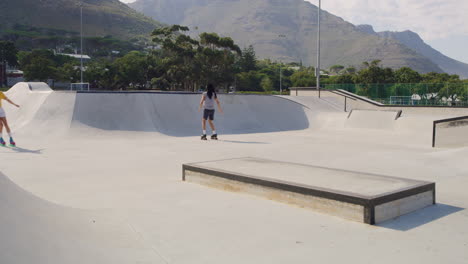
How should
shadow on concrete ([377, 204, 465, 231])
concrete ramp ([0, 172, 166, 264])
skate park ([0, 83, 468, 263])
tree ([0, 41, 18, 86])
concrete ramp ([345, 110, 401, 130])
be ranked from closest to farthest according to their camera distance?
Result: 1. concrete ramp ([0, 172, 166, 264])
2. skate park ([0, 83, 468, 263])
3. shadow on concrete ([377, 204, 465, 231])
4. concrete ramp ([345, 110, 401, 130])
5. tree ([0, 41, 18, 86])

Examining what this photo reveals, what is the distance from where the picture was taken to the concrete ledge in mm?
4152

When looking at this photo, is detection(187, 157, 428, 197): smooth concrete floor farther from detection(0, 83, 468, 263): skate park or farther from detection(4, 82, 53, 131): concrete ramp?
detection(4, 82, 53, 131): concrete ramp

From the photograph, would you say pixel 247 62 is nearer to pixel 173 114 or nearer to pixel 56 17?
pixel 173 114

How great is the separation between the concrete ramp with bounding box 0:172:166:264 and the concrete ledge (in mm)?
1891

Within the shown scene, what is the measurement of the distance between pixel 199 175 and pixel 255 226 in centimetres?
224

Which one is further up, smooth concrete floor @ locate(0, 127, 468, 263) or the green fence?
the green fence

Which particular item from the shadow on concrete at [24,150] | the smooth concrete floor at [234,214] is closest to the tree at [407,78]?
the smooth concrete floor at [234,214]

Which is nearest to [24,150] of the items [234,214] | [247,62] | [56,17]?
[234,214]

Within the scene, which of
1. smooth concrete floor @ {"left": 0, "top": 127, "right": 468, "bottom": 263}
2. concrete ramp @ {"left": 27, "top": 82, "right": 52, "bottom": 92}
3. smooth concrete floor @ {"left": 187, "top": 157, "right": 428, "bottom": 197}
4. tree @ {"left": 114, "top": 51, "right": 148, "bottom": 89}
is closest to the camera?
smooth concrete floor @ {"left": 0, "top": 127, "right": 468, "bottom": 263}

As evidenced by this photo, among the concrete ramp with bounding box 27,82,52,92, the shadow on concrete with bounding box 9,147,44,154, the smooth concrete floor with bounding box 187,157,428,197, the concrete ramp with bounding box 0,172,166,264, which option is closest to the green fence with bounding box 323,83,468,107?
the concrete ramp with bounding box 27,82,52,92

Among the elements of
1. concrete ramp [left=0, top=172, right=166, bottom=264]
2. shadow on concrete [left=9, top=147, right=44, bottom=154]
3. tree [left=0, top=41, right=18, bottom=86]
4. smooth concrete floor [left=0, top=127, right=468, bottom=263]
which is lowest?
shadow on concrete [left=9, top=147, right=44, bottom=154]

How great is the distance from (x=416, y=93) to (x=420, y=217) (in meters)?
28.3

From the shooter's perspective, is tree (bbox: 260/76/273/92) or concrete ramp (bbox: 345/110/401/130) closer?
concrete ramp (bbox: 345/110/401/130)

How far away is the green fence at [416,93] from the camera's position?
2666 centimetres
